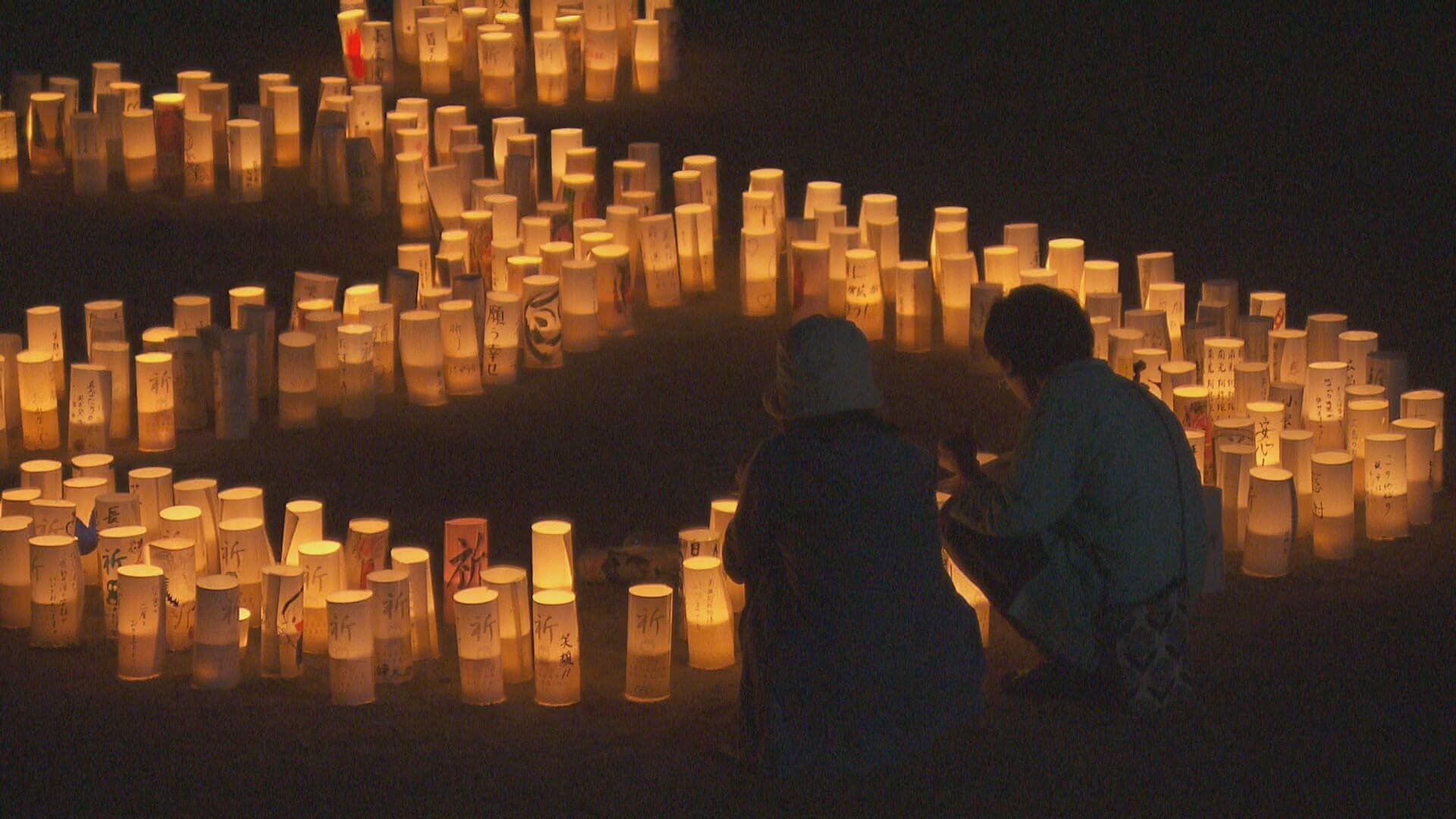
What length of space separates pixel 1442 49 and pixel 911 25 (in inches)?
108

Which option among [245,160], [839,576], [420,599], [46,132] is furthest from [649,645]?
[46,132]

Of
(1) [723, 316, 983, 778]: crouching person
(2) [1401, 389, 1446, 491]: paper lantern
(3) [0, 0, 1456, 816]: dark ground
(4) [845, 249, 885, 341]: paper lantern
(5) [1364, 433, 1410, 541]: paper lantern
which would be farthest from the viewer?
(4) [845, 249, 885, 341]: paper lantern

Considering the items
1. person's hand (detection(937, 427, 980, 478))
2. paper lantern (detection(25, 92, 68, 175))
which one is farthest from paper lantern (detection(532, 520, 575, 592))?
paper lantern (detection(25, 92, 68, 175))

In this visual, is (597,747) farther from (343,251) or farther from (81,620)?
(343,251)

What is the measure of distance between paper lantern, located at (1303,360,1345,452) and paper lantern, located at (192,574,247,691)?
308 cm

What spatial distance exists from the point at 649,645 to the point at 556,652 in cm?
20

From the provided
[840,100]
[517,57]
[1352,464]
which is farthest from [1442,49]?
[1352,464]

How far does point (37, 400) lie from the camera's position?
6141 mm

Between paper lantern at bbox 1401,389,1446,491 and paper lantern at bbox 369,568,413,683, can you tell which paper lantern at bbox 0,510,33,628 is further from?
paper lantern at bbox 1401,389,1446,491

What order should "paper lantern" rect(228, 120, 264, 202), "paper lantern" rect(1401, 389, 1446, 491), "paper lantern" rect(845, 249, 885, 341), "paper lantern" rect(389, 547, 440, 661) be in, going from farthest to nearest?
1. "paper lantern" rect(228, 120, 264, 202)
2. "paper lantern" rect(845, 249, 885, 341)
3. "paper lantern" rect(1401, 389, 1446, 491)
4. "paper lantern" rect(389, 547, 440, 661)

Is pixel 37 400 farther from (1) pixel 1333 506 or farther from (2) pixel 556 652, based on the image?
(1) pixel 1333 506

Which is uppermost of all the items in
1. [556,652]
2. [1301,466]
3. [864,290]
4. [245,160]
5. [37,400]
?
[245,160]

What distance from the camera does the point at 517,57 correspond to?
9.12 meters

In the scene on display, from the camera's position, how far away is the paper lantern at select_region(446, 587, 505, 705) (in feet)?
15.6
